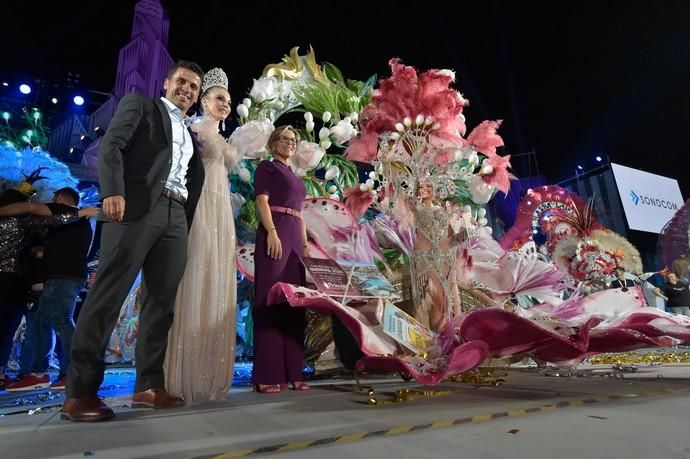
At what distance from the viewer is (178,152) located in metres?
2.06

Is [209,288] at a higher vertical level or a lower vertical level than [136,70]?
lower

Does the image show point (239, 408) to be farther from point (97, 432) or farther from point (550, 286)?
point (550, 286)

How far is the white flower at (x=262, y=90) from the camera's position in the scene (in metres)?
3.35

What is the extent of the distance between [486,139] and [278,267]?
1.75 metres

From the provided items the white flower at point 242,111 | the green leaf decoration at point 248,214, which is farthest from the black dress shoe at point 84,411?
the white flower at point 242,111

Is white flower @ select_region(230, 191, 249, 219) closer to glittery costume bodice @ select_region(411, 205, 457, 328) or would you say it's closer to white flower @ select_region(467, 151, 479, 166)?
glittery costume bodice @ select_region(411, 205, 457, 328)

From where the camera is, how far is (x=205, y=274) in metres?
2.22

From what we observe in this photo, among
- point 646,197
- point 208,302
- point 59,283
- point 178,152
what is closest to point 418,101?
point 178,152

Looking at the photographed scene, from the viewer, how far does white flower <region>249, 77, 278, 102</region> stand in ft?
11.0

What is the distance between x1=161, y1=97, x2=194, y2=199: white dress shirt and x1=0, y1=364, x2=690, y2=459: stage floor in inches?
39.0

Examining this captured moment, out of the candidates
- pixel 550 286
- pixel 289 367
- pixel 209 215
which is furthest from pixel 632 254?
pixel 209 215

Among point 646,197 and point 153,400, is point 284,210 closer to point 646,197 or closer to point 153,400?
point 153,400

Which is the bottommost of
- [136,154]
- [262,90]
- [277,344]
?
[277,344]

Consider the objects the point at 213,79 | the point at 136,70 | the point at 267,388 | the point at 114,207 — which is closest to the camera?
the point at 114,207
